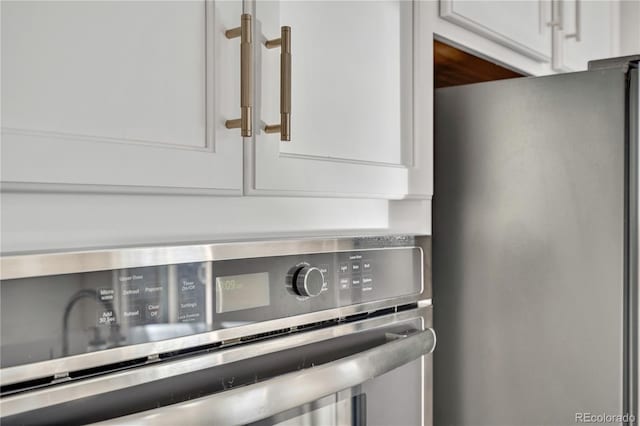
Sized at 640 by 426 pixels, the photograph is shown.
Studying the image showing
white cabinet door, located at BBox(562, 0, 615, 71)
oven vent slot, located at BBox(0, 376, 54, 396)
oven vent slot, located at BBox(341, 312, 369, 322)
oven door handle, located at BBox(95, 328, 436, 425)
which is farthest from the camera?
white cabinet door, located at BBox(562, 0, 615, 71)

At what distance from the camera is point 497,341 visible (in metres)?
1.09

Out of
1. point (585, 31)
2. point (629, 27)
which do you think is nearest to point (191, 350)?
point (585, 31)

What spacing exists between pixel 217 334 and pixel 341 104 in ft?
1.19

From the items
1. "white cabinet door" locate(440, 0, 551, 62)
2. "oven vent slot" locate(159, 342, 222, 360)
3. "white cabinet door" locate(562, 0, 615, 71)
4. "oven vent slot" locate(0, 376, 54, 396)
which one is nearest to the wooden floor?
"white cabinet door" locate(440, 0, 551, 62)

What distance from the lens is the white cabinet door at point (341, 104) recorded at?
0.74 meters

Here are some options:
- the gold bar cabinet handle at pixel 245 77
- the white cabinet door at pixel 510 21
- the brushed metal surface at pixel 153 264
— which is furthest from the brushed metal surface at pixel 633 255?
the gold bar cabinet handle at pixel 245 77

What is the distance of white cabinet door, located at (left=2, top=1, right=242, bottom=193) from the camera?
527mm

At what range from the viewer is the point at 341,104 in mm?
847

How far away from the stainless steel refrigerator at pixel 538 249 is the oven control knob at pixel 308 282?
17.3 inches

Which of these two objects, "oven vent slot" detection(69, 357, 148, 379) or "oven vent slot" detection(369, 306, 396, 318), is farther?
"oven vent slot" detection(369, 306, 396, 318)

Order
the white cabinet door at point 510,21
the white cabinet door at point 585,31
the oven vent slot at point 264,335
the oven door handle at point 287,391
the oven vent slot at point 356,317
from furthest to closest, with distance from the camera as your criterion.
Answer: the white cabinet door at point 585,31 < the white cabinet door at point 510,21 < the oven vent slot at point 356,317 < the oven vent slot at point 264,335 < the oven door handle at point 287,391

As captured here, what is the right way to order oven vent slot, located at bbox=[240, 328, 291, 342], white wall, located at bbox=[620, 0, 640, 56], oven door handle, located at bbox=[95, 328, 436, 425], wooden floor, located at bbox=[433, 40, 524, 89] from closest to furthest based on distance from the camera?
oven door handle, located at bbox=[95, 328, 436, 425]
oven vent slot, located at bbox=[240, 328, 291, 342]
wooden floor, located at bbox=[433, 40, 524, 89]
white wall, located at bbox=[620, 0, 640, 56]

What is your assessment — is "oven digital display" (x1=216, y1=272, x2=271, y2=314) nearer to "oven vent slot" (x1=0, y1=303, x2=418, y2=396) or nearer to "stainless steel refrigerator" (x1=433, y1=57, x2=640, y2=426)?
"oven vent slot" (x1=0, y1=303, x2=418, y2=396)

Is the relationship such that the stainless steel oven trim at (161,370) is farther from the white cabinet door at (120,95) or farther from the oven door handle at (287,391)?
the white cabinet door at (120,95)
